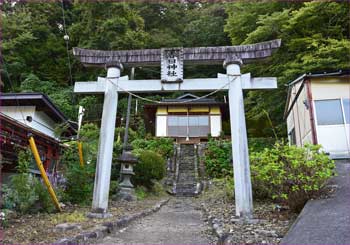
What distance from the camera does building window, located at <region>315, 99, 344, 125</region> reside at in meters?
11.3

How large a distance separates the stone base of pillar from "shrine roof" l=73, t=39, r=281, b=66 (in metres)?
4.77

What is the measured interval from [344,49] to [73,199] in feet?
43.8

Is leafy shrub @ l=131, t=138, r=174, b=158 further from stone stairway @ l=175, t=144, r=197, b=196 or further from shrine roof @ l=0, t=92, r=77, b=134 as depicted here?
shrine roof @ l=0, t=92, r=77, b=134

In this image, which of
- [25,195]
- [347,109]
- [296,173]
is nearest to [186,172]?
[347,109]

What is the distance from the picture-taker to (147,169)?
12305 millimetres

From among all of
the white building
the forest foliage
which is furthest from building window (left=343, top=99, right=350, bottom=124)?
the forest foliage

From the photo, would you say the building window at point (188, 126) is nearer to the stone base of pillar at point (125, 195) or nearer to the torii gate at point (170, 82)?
the stone base of pillar at point (125, 195)

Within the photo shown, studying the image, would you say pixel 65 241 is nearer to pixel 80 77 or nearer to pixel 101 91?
pixel 101 91

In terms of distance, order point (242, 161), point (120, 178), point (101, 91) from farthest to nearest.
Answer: point (120, 178) → point (101, 91) → point (242, 161)

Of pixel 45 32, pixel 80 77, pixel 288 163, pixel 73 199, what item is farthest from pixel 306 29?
pixel 45 32

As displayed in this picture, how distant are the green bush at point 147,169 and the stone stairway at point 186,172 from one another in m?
2.00

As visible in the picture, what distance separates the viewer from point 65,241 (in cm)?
442

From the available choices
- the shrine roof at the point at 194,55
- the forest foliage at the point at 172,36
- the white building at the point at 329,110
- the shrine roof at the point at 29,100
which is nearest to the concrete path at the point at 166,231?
the shrine roof at the point at 194,55

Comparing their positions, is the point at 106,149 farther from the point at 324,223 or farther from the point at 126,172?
the point at 324,223
